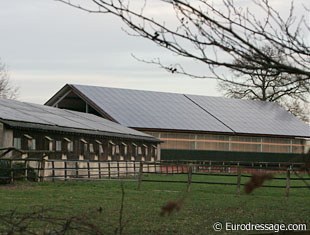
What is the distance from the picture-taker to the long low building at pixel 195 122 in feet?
192

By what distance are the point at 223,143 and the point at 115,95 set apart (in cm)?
1003

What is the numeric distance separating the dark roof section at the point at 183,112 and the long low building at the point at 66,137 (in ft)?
16.6

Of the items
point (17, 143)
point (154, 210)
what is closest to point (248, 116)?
point (17, 143)

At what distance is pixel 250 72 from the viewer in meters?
5.83

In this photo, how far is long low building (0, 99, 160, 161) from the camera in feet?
111

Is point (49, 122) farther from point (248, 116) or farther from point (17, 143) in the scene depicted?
point (248, 116)

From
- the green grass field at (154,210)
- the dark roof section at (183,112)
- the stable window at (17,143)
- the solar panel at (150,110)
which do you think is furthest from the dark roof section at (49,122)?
the green grass field at (154,210)

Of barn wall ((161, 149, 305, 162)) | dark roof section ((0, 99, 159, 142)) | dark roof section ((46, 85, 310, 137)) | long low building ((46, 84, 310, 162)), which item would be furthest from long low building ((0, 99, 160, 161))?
dark roof section ((46, 85, 310, 137))

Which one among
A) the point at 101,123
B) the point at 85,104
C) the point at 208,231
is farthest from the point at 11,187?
the point at 85,104

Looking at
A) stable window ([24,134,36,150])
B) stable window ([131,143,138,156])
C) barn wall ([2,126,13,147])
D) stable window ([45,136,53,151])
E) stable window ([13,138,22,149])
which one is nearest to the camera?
barn wall ([2,126,13,147])

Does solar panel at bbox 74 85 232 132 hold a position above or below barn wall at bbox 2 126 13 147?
above

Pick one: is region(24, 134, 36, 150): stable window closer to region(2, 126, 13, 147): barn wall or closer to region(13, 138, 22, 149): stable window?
region(13, 138, 22, 149): stable window

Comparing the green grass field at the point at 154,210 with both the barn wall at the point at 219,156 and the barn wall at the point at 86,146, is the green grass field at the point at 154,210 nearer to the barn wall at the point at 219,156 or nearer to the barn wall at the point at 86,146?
the barn wall at the point at 86,146

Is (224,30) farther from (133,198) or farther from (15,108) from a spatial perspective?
(15,108)
